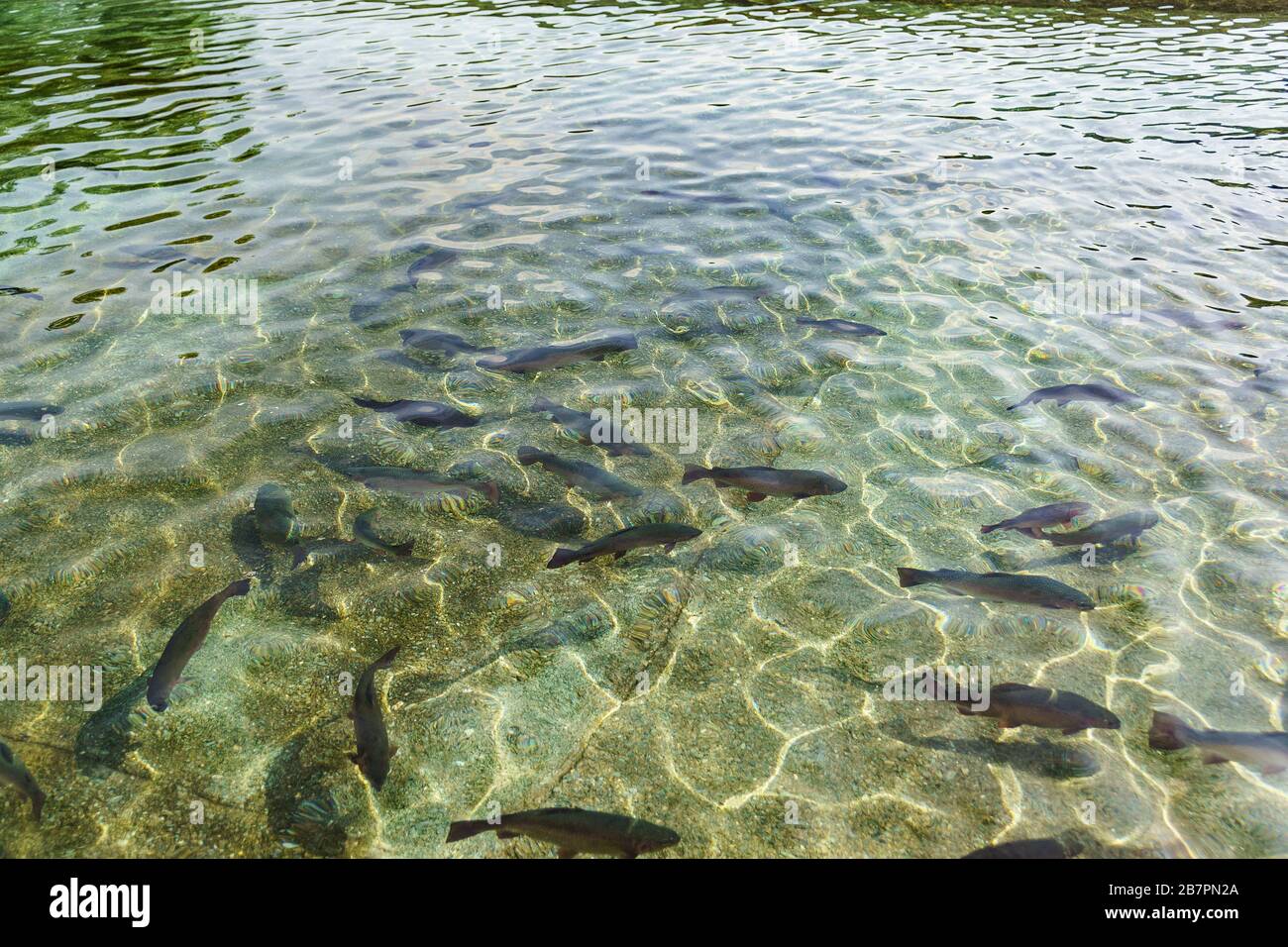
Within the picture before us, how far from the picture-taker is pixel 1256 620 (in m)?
4.83

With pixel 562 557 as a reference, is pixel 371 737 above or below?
below

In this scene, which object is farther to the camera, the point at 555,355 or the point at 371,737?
the point at 555,355

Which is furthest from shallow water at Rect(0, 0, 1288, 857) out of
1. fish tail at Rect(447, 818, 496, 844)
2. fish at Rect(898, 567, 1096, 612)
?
fish at Rect(898, 567, 1096, 612)

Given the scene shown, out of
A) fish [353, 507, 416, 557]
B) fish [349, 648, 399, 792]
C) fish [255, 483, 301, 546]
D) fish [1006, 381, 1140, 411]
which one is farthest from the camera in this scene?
fish [1006, 381, 1140, 411]

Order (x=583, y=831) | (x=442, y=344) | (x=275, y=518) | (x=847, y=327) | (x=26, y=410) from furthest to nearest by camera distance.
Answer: (x=847, y=327)
(x=442, y=344)
(x=26, y=410)
(x=275, y=518)
(x=583, y=831)

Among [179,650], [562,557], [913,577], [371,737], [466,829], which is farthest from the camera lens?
[562,557]

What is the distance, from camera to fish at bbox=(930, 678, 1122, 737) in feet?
13.4

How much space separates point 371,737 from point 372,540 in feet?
5.64

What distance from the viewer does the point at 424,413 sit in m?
6.59

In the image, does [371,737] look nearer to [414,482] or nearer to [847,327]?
[414,482]

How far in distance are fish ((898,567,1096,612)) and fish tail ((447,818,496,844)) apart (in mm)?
3035

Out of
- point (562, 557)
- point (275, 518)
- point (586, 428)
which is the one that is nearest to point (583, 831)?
point (562, 557)

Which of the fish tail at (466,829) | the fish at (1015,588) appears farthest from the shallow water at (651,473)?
the fish at (1015,588)

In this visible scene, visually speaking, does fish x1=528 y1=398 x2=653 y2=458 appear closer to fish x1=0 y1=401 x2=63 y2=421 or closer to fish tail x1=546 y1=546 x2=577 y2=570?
fish tail x1=546 y1=546 x2=577 y2=570
